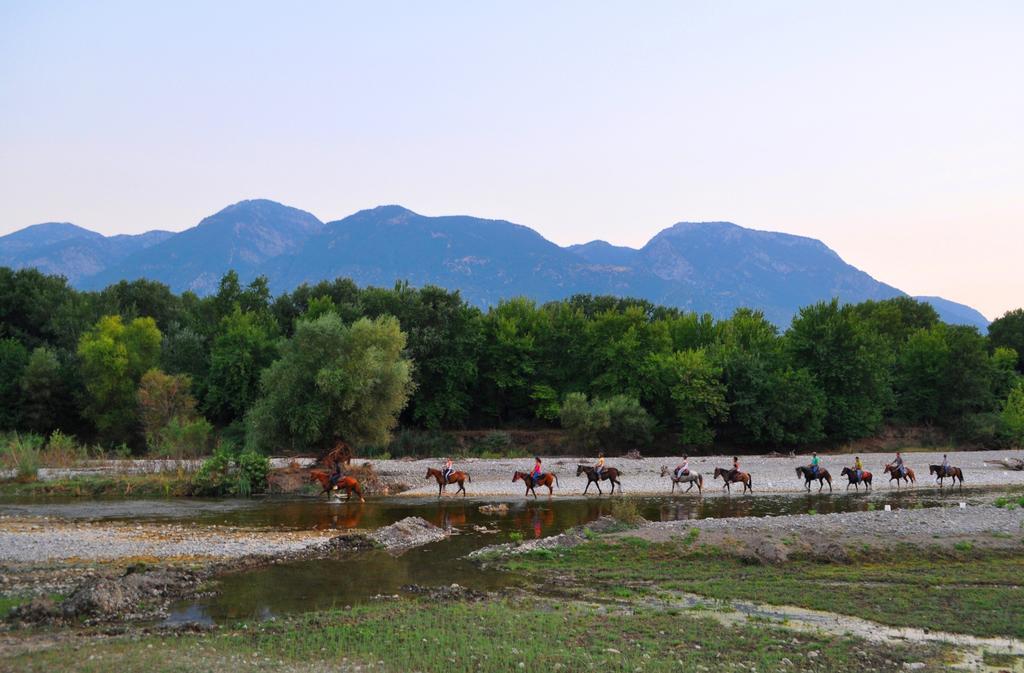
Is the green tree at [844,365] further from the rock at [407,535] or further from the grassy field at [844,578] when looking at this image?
the rock at [407,535]

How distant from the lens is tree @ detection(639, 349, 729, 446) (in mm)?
67062

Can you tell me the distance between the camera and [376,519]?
106 ft

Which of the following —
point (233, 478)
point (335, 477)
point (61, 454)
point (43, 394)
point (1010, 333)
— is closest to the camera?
point (335, 477)

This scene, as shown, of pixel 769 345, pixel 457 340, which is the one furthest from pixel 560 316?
pixel 769 345

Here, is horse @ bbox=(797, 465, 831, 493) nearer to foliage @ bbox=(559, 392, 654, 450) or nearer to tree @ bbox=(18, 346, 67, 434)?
foliage @ bbox=(559, 392, 654, 450)

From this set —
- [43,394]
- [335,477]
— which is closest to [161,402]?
[43,394]

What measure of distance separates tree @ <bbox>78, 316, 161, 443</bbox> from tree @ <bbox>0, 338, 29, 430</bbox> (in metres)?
6.07

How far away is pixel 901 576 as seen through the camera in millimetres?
20641

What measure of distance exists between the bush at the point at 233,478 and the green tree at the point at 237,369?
24803mm

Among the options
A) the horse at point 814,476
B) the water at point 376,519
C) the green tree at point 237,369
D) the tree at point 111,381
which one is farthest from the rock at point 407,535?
the tree at point 111,381

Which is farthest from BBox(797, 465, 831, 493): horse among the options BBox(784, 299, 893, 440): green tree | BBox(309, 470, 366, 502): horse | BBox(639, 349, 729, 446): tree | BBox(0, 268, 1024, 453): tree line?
BBox(784, 299, 893, 440): green tree

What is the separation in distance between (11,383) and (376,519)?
56859mm

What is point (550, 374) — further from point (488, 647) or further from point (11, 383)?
point (488, 647)

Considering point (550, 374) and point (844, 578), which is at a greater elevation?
point (550, 374)
